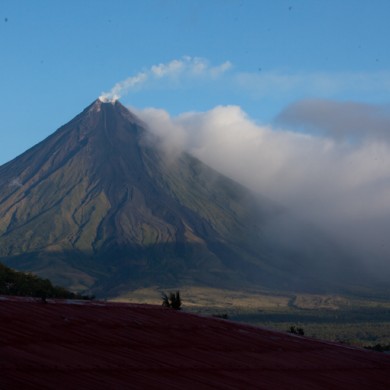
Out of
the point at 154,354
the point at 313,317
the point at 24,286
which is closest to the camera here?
the point at 154,354

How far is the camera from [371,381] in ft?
93.9

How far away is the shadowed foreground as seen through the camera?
21.2 metres

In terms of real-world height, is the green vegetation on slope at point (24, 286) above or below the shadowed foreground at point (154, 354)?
above

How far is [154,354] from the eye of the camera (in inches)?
1025

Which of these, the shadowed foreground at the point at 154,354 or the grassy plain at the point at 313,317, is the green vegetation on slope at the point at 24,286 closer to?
the shadowed foreground at the point at 154,354

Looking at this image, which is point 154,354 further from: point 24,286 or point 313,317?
point 313,317

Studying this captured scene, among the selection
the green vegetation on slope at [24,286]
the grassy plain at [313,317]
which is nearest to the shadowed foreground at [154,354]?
the green vegetation on slope at [24,286]

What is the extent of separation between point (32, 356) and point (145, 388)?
295cm

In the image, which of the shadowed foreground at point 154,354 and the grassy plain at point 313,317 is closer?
the shadowed foreground at point 154,354

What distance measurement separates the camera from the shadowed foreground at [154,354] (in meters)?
21.2

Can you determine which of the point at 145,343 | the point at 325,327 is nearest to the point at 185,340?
the point at 145,343

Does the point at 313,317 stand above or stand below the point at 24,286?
above

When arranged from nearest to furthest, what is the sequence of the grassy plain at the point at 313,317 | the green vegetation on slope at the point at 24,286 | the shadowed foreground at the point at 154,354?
the shadowed foreground at the point at 154,354
the green vegetation on slope at the point at 24,286
the grassy plain at the point at 313,317

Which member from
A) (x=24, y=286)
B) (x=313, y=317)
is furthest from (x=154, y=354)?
(x=313, y=317)
